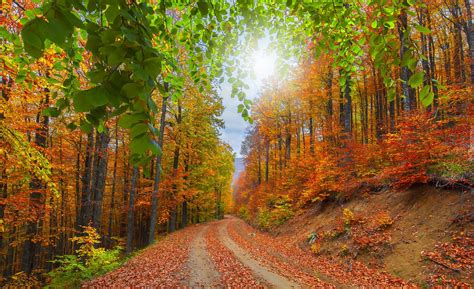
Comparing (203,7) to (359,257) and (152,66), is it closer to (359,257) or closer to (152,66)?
(152,66)

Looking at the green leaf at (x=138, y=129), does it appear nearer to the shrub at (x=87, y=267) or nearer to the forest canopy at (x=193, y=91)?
the forest canopy at (x=193, y=91)

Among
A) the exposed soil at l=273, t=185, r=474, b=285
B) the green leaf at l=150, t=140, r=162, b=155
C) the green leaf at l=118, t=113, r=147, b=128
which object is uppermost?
the green leaf at l=118, t=113, r=147, b=128

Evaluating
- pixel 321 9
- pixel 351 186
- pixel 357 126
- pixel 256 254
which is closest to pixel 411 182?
pixel 351 186

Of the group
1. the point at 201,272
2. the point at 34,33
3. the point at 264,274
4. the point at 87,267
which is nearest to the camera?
the point at 34,33

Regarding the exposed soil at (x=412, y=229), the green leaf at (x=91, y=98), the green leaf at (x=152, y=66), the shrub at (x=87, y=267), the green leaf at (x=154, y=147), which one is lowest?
the shrub at (x=87, y=267)

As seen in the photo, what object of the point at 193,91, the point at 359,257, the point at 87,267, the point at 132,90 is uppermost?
Result: the point at 193,91

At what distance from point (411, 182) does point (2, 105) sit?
13.1m

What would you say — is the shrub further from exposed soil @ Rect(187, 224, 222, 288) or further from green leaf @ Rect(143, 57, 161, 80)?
green leaf @ Rect(143, 57, 161, 80)

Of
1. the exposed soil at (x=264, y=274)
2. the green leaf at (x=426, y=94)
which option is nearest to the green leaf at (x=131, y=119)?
the green leaf at (x=426, y=94)

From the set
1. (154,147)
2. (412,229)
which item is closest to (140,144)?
(154,147)

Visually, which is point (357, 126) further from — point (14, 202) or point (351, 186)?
point (14, 202)

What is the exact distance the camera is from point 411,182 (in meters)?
9.80

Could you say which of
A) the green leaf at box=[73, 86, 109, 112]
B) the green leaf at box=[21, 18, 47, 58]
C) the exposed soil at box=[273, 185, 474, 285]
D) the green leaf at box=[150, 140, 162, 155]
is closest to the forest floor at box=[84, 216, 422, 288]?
the exposed soil at box=[273, 185, 474, 285]

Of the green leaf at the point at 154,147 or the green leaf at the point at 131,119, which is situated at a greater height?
the green leaf at the point at 131,119
